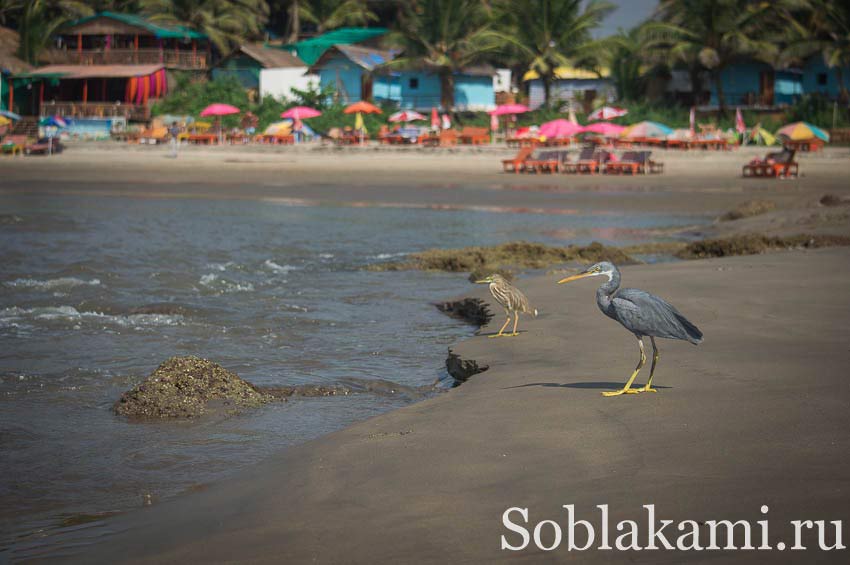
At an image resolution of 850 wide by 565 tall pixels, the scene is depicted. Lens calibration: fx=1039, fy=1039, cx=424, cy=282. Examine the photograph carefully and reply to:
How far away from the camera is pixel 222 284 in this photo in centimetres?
1498

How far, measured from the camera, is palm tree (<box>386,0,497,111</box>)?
49.5m

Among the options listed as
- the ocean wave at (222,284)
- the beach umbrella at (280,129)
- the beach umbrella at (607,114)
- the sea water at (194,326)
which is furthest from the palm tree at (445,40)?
the ocean wave at (222,284)

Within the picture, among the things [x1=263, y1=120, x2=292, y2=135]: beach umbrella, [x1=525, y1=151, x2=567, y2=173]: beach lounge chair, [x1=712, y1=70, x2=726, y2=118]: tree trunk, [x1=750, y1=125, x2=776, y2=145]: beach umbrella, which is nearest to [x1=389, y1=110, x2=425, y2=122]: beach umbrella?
[x1=263, y1=120, x2=292, y2=135]: beach umbrella

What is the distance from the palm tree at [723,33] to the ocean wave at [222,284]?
35.5 metres

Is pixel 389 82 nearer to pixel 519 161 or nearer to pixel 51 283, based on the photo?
pixel 519 161

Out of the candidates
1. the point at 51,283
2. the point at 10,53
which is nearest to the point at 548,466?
the point at 51,283

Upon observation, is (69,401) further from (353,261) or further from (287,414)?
(353,261)

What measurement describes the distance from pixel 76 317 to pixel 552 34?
40.5 metres

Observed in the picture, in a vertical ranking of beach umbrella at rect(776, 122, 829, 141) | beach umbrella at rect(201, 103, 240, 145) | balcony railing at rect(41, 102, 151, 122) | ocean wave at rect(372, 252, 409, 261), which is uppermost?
balcony railing at rect(41, 102, 151, 122)

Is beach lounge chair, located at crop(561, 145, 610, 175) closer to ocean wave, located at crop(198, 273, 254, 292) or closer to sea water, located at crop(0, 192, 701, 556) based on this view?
sea water, located at crop(0, 192, 701, 556)

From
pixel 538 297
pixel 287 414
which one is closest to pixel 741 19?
pixel 538 297

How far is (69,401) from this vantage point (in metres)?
8.55

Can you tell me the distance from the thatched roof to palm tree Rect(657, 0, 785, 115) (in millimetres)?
36480

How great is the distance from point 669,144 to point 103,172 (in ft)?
72.1
